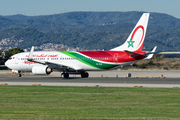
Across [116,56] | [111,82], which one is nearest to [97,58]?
[116,56]

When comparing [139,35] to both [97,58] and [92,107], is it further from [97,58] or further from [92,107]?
[92,107]

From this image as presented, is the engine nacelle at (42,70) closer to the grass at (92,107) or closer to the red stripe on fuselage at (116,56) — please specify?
the red stripe on fuselage at (116,56)

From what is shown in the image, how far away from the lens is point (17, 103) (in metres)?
22.8

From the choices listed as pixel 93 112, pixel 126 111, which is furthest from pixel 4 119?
pixel 126 111

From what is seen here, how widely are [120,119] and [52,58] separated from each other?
40.0 metres

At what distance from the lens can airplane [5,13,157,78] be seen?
50.1 meters

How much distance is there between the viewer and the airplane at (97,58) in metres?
50.1

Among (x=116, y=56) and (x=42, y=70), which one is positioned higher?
(x=116, y=56)

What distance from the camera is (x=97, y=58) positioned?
5153cm

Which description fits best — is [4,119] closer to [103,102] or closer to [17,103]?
[17,103]

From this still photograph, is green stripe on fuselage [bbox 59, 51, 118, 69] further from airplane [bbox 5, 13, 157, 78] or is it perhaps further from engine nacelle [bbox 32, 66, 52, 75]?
engine nacelle [bbox 32, 66, 52, 75]

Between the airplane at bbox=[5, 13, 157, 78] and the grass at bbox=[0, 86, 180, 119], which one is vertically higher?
the airplane at bbox=[5, 13, 157, 78]

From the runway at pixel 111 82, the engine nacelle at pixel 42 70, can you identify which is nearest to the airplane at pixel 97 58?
the engine nacelle at pixel 42 70

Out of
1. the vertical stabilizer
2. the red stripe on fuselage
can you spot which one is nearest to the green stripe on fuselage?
the red stripe on fuselage
